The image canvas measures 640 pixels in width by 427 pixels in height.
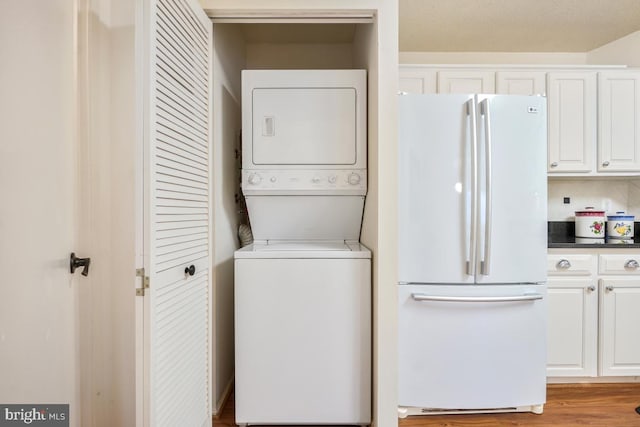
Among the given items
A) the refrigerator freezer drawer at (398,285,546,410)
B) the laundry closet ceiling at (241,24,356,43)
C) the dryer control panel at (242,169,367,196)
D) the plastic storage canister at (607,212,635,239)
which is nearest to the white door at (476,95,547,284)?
the refrigerator freezer drawer at (398,285,546,410)

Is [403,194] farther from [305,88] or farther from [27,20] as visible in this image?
[27,20]

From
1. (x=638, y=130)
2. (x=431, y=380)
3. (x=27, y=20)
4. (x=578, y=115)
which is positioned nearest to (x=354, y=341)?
(x=431, y=380)

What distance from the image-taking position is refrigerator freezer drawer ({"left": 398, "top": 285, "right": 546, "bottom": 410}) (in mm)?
1809

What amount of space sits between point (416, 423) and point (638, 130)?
2.54m

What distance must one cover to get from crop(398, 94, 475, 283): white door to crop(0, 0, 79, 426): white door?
1.48 meters

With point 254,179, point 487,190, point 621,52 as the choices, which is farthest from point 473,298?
point 621,52

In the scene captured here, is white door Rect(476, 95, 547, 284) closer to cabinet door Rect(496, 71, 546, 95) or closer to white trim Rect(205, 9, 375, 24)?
cabinet door Rect(496, 71, 546, 95)

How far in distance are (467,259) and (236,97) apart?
179 cm

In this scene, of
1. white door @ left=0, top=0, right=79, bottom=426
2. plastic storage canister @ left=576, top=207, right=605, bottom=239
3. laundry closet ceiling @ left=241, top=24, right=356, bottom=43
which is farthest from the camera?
plastic storage canister @ left=576, top=207, right=605, bottom=239

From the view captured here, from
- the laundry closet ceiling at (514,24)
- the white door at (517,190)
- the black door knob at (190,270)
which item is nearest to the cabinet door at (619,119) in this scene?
the laundry closet ceiling at (514,24)

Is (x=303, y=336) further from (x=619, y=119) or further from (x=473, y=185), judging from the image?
(x=619, y=119)

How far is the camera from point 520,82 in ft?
7.75

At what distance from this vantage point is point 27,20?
3.21 feet

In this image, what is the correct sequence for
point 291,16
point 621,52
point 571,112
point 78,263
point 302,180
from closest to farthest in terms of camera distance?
point 78,263 < point 291,16 < point 302,180 < point 571,112 < point 621,52
